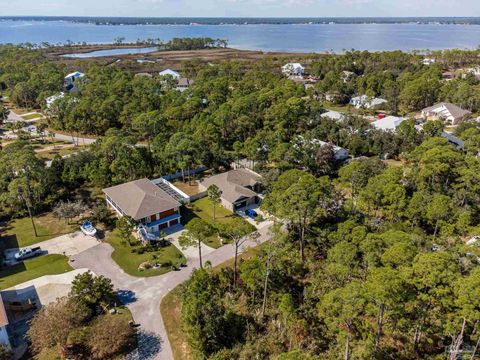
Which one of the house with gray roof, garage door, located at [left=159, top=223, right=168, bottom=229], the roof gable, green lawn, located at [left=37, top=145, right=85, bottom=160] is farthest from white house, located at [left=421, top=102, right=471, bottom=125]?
green lawn, located at [left=37, top=145, right=85, bottom=160]

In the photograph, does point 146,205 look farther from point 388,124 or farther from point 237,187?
point 388,124

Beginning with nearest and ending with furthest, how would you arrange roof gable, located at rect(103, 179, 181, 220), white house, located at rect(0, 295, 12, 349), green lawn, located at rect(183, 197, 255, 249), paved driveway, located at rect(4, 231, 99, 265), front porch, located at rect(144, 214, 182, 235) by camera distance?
white house, located at rect(0, 295, 12, 349)
paved driveway, located at rect(4, 231, 99, 265)
roof gable, located at rect(103, 179, 181, 220)
front porch, located at rect(144, 214, 182, 235)
green lawn, located at rect(183, 197, 255, 249)

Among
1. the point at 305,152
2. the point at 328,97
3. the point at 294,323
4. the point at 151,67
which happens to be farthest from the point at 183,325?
the point at 151,67

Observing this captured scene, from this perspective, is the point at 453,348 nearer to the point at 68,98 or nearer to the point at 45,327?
the point at 45,327

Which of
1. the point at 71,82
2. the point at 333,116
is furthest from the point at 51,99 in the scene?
the point at 333,116

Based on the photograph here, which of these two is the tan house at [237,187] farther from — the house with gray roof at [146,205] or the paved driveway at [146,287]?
the house with gray roof at [146,205]

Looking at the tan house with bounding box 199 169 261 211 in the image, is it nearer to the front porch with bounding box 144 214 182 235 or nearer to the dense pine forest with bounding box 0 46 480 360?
the dense pine forest with bounding box 0 46 480 360
